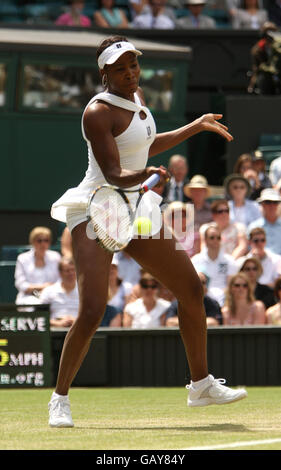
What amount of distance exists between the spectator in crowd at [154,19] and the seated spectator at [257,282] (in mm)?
6108

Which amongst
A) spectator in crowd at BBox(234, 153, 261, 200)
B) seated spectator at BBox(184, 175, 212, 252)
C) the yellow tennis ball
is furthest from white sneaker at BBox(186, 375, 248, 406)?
spectator in crowd at BBox(234, 153, 261, 200)

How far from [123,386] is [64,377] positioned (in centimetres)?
342

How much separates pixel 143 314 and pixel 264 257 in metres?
1.43

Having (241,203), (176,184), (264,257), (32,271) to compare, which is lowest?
(32,271)

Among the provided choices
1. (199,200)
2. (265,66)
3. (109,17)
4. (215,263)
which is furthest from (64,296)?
(109,17)

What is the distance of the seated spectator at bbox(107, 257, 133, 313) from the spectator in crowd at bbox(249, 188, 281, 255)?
1.54m

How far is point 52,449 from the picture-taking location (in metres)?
4.70

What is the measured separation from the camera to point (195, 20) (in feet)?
51.2

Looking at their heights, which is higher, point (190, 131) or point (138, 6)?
point (138, 6)

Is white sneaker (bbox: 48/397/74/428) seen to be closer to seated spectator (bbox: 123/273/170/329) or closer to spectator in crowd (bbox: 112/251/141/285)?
seated spectator (bbox: 123/273/170/329)

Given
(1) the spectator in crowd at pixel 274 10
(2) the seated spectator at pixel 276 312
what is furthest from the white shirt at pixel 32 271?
(1) the spectator in crowd at pixel 274 10

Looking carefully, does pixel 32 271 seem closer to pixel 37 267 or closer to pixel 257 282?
pixel 37 267
